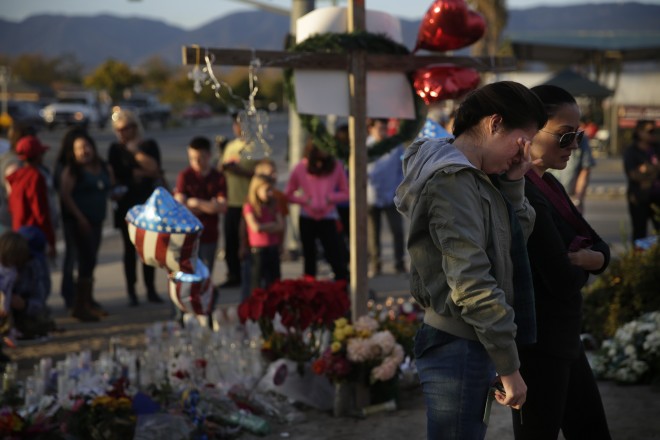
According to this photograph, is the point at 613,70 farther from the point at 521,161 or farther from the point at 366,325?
the point at 521,161

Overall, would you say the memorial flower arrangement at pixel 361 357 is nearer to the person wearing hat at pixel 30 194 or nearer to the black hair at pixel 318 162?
the black hair at pixel 318 162

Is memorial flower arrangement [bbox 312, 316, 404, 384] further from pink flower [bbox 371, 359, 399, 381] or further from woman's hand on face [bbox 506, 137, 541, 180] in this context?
woman's hand on face [bbox 506, 137, 541, 180]

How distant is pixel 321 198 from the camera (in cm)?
916

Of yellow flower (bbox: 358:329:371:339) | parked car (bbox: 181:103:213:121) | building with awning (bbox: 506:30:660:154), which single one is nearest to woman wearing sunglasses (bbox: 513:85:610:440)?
yellow flower (bbox: 358:329:371:339)

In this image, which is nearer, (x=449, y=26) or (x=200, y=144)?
(x=449, y=26)

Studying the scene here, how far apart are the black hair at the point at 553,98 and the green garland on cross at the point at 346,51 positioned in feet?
7.03

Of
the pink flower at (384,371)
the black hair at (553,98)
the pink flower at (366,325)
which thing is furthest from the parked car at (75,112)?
the black hair at (553,98)

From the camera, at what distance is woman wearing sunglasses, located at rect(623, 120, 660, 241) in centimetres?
1100

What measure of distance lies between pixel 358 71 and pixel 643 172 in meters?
6.21

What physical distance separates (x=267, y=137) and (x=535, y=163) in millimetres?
2648

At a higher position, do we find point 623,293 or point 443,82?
point 443,82

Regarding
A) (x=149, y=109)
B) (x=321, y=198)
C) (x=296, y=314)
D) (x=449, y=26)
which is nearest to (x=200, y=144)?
(x=321, y=198)

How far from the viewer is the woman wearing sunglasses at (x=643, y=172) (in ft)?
36.1

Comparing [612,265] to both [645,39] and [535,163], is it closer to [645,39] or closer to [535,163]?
[535,163]
